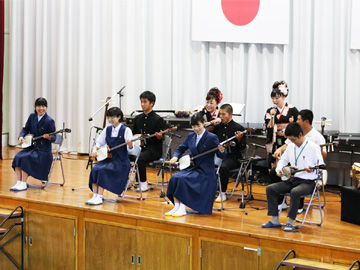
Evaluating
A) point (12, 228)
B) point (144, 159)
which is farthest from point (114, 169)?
point (12, 228)

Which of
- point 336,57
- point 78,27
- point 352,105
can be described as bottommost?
point 352,105

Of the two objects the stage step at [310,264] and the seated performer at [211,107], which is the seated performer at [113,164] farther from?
the stage step at [310,264]

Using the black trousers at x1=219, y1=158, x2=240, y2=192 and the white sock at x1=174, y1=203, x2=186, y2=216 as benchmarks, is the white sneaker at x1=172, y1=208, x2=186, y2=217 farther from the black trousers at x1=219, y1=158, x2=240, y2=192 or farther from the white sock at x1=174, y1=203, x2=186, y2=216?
the black trousers at x1=219, y1=158, x2=240, y2=192

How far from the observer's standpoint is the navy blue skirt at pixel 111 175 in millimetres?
7062

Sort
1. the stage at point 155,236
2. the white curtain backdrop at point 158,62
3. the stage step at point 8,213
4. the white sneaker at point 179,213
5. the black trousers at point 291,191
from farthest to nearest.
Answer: the white curtain backdrop at point 158,62
the stage step at point 8,213
the white sneaker at point 179,213
the black trousers at point 291,191
the stage at point 155,236

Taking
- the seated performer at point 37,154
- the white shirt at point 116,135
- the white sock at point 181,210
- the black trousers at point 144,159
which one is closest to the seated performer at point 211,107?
the black trousers at point 144,159

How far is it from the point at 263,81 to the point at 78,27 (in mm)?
3979

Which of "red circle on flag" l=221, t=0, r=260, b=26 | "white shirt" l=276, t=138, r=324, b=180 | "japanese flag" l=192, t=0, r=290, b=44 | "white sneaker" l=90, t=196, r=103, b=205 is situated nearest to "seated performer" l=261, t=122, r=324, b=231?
"white shirt" l=276, t=138, r=324, b=180

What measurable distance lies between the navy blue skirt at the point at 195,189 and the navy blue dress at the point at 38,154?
220 centimetres

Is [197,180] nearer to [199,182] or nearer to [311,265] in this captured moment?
[199,182]

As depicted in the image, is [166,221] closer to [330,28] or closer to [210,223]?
[210,223]

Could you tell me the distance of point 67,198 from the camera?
24.1 ft

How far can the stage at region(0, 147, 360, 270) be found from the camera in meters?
5.68

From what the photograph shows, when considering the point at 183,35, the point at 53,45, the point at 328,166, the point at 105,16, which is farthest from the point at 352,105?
the point at 53,45
